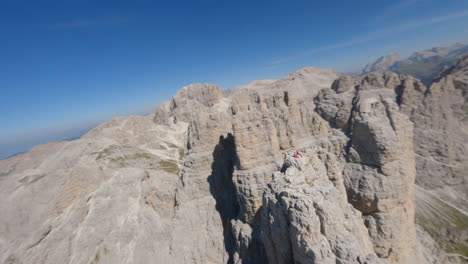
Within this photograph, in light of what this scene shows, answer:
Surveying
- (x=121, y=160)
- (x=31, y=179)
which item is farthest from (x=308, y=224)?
(x=121, y=160)

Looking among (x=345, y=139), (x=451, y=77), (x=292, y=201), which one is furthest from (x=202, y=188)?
(x=451, y=77)

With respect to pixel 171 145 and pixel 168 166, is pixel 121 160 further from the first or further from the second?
pixel 171 145

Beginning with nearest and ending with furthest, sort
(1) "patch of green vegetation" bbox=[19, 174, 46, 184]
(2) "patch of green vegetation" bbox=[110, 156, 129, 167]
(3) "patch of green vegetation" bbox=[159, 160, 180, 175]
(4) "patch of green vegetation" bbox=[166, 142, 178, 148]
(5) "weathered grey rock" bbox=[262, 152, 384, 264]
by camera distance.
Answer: (5) "weathered grey rock" bbox=[262, 152, 384, 264] → (1) "patch of green vegetation" bbox=[19, 174, 46, 184] → (2) "patch of green vegetation" bbox=[110, 156, 129, 167] → (3) "patch of green vegetation" bbox=[159, 160, 180, 175] → (4) "patch of green vegetation" bbox=[166, 142, 178, 148]

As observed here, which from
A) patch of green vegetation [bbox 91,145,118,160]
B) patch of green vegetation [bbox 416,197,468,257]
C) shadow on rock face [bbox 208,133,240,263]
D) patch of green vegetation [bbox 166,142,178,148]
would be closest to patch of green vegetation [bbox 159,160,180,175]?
patch of green vegetation [bbox 91,145,118,160]

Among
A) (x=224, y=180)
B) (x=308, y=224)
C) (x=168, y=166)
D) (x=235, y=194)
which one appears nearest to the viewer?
(x=308, y=224)

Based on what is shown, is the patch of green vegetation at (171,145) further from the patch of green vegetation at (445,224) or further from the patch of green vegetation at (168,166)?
the patch of green vegetation at (445,224)

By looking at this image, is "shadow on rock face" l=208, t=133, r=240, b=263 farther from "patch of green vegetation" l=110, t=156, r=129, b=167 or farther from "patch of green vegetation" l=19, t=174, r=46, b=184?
"patch of green vegetation" l=110, t=156, r=129, b=167

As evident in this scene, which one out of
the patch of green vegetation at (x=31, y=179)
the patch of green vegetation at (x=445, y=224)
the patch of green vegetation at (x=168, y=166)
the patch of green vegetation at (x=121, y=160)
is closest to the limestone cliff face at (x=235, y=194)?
the patch of green vegetation at (x=31, y=179)

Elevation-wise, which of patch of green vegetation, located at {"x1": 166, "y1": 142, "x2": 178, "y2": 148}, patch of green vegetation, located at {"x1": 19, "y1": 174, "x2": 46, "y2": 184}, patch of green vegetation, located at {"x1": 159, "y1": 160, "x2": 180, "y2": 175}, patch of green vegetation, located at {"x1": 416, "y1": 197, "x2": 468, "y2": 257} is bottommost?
patch of green vegetation, located at {"x1": 416, "y1": 197, "x2": 468, "y2": 257}
